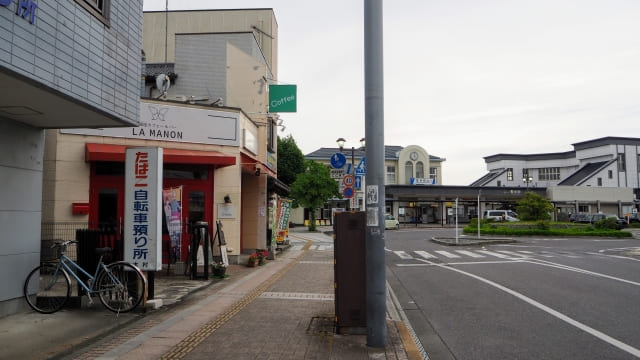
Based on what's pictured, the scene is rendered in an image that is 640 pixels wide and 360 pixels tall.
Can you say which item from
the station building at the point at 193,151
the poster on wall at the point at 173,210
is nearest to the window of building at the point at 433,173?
the station building at the point at 193,151

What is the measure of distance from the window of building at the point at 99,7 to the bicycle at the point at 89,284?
3.90m

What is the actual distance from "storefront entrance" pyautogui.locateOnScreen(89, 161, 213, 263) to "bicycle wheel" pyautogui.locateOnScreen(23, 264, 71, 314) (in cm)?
478

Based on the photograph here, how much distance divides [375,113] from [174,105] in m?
10.8

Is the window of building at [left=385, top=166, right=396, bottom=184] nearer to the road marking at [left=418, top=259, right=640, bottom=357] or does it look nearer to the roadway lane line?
the roadway lane line

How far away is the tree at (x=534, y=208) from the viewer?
37.5 meters

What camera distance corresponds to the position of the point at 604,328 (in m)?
7.13

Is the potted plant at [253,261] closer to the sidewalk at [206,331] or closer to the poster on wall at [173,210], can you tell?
the poster on wall at [173,210]

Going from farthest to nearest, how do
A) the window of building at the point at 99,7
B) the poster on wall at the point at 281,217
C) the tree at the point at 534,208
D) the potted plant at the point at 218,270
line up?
the tree at the point at 534,208, the poster on wall at the point at 281,217, the potted plant at the point at 218,270, the window of building at the point at 99,7

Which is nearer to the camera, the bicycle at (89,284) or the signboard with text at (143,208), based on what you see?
the bicycle at (89,284)

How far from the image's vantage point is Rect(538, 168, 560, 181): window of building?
75.8 metres

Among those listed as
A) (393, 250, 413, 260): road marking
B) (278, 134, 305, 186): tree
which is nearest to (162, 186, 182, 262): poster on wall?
(393, 250, 413, 260): road marking

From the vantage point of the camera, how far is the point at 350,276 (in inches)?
267

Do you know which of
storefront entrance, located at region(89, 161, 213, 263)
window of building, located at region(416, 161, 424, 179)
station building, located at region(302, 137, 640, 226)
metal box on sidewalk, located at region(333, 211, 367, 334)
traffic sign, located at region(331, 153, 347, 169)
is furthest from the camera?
window of building, located at region(416, 161, 424, 179)

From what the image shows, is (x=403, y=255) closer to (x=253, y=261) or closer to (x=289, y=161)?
(x=253, y=261)
